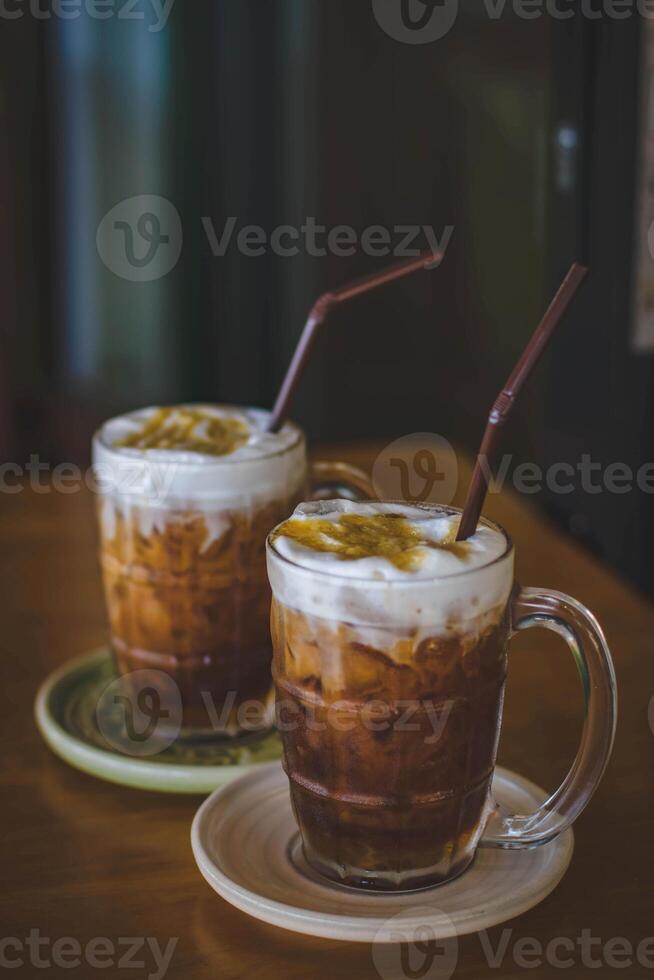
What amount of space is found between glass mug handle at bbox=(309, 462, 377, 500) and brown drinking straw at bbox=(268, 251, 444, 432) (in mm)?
60

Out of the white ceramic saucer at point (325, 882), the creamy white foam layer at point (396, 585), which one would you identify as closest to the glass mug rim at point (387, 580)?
the creamy white foam layer at point (396, 585)

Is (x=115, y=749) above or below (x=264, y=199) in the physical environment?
below

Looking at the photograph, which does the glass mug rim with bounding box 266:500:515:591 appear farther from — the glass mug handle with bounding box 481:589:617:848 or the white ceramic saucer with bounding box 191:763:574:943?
the white ceramic saucer with bounding box 191:763:574:943

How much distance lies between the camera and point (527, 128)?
3482mm

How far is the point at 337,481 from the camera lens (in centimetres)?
117

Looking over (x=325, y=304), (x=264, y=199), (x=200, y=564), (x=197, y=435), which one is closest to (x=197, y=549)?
(x=200, y=564)

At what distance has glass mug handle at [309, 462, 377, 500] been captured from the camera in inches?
45.3

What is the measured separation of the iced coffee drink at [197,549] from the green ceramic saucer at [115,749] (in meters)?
0.04

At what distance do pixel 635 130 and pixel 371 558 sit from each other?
165 centimetres

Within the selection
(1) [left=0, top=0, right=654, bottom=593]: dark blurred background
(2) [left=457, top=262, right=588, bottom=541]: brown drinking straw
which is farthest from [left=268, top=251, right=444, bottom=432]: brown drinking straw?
(1) [left=0, top=0, right=654, bottom=593]: dark blurred background

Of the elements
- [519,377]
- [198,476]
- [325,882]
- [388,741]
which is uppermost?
[519,377]

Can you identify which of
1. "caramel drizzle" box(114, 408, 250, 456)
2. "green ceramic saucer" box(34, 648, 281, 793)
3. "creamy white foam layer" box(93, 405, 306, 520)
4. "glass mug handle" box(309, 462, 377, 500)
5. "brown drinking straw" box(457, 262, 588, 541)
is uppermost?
"brown drinking straw" box(457, 262, 588, 541)

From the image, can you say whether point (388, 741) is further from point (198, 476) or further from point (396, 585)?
point (198, 476)

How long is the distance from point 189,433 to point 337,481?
15 centimetres
